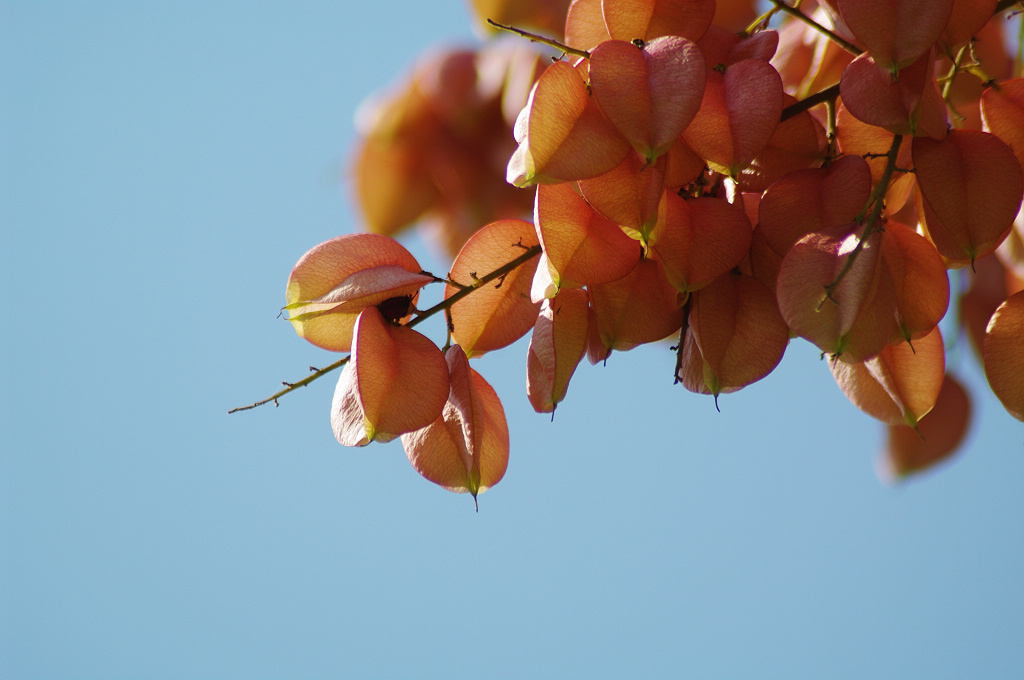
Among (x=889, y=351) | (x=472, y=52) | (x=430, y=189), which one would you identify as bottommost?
(x=889, y=351)

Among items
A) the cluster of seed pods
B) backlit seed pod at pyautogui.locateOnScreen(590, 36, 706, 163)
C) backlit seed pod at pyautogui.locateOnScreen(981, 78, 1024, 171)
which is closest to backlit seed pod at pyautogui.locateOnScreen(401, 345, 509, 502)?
the cluster of seed pods

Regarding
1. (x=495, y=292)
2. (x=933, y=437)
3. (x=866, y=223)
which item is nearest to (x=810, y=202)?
(x=866, y=223)

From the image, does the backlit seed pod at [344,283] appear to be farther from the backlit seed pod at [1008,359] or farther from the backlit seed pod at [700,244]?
the backlit seed pod at [1008,359]

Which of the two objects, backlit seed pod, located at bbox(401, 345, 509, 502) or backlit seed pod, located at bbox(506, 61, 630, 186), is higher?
backlit seed pod, located at bbox(506, 61, 630, 186)

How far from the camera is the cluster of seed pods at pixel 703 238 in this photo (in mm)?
304

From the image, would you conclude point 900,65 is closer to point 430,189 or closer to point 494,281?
point 494,281

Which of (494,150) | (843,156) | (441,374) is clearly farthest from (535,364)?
(494,150)

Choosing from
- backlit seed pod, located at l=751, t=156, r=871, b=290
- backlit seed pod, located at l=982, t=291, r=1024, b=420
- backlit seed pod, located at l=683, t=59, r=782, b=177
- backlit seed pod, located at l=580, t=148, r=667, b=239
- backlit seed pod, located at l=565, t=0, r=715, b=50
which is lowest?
Answer: backlit seed pod, located at l=982, t=291, r=1024, b=420

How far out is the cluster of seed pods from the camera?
304 millimetres

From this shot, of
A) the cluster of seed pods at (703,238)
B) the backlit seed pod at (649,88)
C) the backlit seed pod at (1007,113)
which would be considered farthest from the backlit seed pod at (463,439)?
the backlit seed pod at (1007,113)

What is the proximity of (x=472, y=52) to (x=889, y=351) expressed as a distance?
851 mm

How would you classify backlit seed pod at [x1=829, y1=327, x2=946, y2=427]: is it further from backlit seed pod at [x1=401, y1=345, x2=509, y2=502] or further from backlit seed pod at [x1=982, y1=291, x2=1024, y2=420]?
backlit seed pod at [x1=401, y1=345, x2=509, y2=502]

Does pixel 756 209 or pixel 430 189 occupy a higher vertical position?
pixel 430 189

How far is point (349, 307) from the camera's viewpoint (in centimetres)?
36
